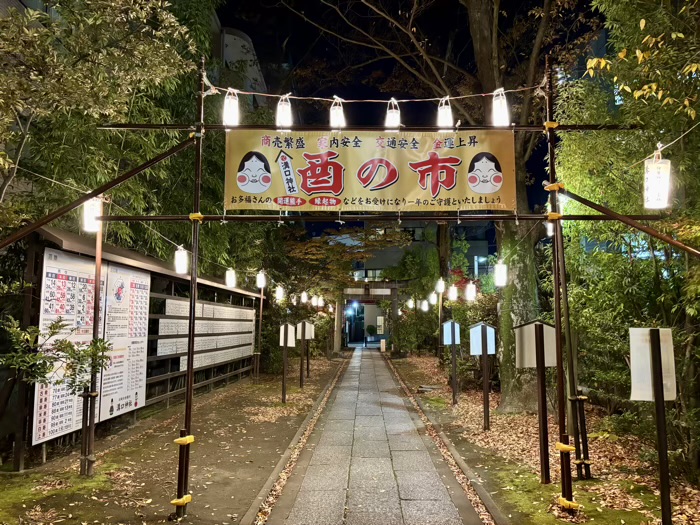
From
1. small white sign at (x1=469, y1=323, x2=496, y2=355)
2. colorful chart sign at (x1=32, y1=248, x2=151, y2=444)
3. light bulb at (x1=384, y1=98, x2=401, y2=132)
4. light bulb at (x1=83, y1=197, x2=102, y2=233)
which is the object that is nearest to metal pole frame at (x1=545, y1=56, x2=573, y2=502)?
light bulb at (x1=384, y1=98, x2=401, y2=132)

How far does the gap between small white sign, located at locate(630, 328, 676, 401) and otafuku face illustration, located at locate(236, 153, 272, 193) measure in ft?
15.4

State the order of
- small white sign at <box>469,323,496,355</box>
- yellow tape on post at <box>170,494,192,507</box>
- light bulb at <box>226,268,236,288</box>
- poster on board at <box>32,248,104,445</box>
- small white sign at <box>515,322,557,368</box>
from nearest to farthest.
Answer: yellow tape on post at <box>170,494,192,507</box> → poster on board at <box>32,248,104,445</box> → small white sign at <box>515,322,557,368</box> → small white sign at <box>469,323,496,355</box> → light bulb at <box>226,268,236,288</box>

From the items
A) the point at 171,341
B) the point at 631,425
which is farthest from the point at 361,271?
the point at 631,425

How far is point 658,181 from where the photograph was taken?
567 cm

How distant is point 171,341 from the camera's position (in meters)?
12.7

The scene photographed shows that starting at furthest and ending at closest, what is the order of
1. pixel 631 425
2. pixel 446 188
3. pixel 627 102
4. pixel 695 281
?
pixel 631 425, pixel 627 102, pixel 446 188, pixel 695 281

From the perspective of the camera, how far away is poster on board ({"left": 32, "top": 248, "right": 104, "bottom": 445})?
23.9 feet

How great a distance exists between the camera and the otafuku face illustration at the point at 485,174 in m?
6.50

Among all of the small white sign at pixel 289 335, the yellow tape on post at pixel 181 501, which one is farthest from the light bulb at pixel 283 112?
the small white sign at pixel 289 335

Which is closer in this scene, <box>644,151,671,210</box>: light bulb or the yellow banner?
<box>644,151,671,210</box>: light bulb

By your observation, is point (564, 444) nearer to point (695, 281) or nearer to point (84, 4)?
point (695, 281)

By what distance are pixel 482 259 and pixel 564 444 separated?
4256cm

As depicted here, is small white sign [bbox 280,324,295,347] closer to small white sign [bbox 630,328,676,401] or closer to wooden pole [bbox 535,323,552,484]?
wooden pole [bbox 535,323,552,484]

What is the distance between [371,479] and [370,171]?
4668 mm
